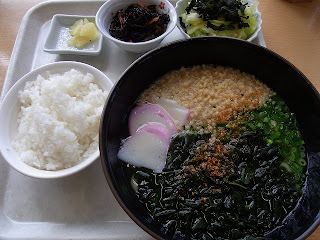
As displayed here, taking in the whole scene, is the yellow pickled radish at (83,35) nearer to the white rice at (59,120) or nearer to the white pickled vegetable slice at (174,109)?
the white rice at (59,120)

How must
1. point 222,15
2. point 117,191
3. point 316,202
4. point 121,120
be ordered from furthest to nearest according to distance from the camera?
1. point 222,15
2. point 121,120
3. point 316,202
4. point 117,191

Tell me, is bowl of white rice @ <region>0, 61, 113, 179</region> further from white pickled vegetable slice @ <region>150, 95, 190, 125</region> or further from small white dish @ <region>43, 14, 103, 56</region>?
white pickled vegetable slice @ <region>150, 95, 190, 125</region>

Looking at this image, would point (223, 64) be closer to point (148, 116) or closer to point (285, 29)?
point (148, 116)

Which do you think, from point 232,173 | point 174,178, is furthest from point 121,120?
point 232,173

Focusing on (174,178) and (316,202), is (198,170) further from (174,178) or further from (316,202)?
(316,202)

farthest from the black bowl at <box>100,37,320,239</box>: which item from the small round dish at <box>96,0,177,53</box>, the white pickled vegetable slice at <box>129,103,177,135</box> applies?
the small round dish at <box>96,0,177,53</box>

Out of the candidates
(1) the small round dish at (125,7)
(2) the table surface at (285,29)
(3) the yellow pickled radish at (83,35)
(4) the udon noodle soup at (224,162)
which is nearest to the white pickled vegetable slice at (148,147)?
(4) the udon noodle soup at (224,162)
